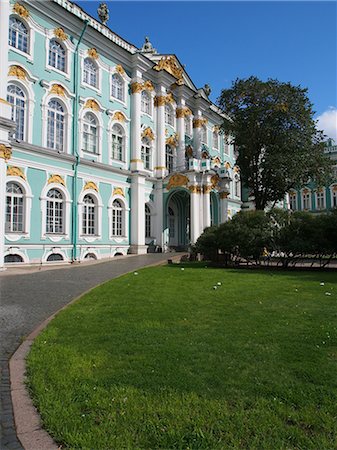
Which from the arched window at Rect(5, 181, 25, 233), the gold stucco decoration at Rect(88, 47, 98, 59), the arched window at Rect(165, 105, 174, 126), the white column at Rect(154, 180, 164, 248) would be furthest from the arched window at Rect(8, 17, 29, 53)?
the arched window at Rect(165, 105, 174, 126)

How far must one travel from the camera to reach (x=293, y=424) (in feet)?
10.2

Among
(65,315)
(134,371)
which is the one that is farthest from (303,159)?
(134,371)

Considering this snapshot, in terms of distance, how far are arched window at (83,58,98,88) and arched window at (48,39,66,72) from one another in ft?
5.51

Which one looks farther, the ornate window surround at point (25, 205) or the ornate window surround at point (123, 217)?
the ornate window surround at point (123, 217)

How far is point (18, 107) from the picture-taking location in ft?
64.4

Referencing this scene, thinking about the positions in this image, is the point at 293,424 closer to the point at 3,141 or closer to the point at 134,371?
the point at 134,371

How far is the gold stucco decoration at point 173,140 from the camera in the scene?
3084 cm

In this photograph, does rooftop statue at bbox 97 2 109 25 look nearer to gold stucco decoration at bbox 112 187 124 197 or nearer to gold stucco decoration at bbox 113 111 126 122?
gold stucco decoration at bbox 113 111 126 122

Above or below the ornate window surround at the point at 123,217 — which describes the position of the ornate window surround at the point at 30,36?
above

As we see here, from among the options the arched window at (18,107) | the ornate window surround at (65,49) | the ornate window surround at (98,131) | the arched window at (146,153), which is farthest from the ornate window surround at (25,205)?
the arched window at (146,153)

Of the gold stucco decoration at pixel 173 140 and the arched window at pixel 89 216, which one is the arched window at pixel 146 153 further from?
the arched window at pixel 89 216

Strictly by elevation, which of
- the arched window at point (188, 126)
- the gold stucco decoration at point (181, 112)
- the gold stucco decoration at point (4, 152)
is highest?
the gold stucco decoration at point (181, 112)

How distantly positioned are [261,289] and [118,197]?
16887mm

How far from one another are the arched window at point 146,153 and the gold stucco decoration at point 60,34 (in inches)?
352
